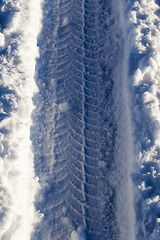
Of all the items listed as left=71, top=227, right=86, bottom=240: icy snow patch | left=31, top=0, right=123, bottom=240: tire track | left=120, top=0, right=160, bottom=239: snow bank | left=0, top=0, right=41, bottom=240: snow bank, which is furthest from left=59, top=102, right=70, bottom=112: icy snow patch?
left=71, top=227, right=86, bottom=240: icy snow patch

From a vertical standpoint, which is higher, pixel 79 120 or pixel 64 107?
pixel 64 107

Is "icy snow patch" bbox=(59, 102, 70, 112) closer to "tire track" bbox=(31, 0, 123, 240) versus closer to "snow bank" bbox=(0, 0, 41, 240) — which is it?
"tire track" bbox=(31, 0, 123, 240)

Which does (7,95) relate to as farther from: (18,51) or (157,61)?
(157,61)

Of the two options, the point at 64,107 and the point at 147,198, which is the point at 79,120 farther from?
the point at 147,198

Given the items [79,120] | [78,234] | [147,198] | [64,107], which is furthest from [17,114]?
[147,198]

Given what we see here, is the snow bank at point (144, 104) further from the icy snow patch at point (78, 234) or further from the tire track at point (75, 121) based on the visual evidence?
the icy snow patch at point (78, 234)

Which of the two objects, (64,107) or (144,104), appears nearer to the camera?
(144,104)
